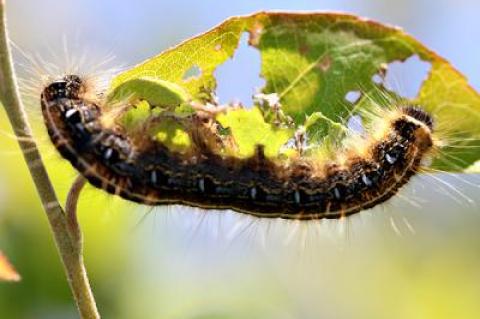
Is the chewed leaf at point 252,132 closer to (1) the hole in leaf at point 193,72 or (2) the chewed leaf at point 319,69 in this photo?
(2) the chewed leaf at point 319,69

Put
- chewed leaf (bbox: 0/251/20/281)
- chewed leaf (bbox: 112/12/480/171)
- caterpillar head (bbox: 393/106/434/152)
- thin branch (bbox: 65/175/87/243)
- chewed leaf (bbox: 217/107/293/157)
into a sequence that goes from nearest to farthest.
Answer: chewed leaf (bbox: 0/251/20/281) → thin branch (bbox: 65/175/87/243) → chewed leaf (bbox: 112/12/480/171) → chewed leaf (bbox: 217/107/293/157) → caterpillar head (bbox: 393/106/434/152)

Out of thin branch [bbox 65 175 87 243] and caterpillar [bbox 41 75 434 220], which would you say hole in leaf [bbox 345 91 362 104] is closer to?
caterpillar [bbox 41 75 434 220]

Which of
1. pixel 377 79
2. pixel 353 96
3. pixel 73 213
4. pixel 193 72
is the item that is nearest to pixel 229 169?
pixel 193 72

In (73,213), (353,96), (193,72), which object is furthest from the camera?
(193,72)

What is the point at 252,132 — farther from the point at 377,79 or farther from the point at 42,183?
the point at 42,183

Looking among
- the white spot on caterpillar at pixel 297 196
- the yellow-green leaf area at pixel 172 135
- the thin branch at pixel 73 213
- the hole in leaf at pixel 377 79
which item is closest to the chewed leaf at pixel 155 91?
the yellow-green leaf area at pixel 172 135

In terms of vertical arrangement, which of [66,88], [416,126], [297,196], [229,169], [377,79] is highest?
[377,79]

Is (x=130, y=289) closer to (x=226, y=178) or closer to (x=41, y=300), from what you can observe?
(x=41, y=300)

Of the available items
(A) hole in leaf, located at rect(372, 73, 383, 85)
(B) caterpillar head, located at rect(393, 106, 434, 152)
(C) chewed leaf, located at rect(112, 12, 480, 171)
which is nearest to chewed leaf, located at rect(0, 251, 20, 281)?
(C) chewed leaf, located at rect(112, 12, 480, 171)
